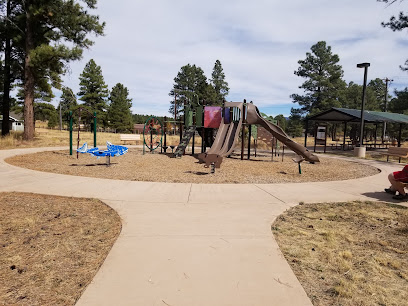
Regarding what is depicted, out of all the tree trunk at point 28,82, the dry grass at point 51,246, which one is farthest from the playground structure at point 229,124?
the tree trunk at point 28,82

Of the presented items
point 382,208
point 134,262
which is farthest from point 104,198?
point 382,208

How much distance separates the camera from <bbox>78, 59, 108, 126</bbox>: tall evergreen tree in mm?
51847

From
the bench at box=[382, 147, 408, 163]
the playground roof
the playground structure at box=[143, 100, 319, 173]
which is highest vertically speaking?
the playground roof

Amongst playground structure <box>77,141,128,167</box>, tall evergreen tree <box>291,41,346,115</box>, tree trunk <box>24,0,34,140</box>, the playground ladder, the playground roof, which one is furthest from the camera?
tall evergreen tree <box>291,41,346,115</box>

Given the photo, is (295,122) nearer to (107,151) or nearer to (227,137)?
(227,137)

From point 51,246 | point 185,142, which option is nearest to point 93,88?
point 185,142

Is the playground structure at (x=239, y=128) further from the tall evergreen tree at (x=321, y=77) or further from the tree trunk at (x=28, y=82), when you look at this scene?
the tall evergreen tree at (x=321, y=77)

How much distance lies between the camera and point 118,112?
58500 mm

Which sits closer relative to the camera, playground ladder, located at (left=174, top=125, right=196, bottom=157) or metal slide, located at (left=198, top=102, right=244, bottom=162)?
metal slide, located at (left=198, top=102, right=244, bottom=162)

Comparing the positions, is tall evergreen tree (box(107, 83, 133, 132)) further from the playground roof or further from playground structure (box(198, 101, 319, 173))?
playground structure (box(198, 101, 319, 173))

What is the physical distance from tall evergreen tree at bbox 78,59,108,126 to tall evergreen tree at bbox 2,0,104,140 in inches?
1207

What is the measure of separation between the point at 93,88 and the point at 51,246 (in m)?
55.3

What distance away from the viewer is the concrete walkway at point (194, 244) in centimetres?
253

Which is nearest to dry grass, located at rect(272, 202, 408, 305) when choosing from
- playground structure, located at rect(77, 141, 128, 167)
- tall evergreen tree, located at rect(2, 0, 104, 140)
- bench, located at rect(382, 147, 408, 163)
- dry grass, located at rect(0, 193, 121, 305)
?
dry grass, located at rect(0, 193, 121, 305)
